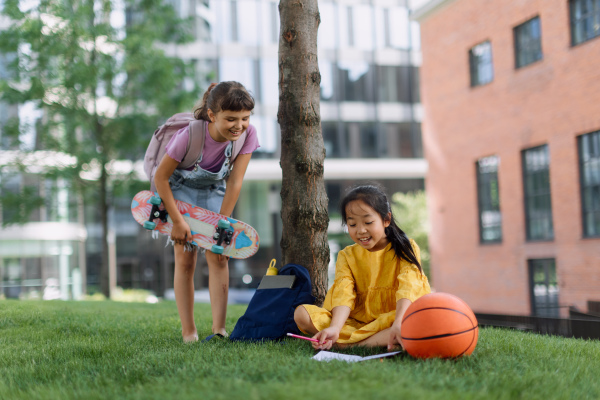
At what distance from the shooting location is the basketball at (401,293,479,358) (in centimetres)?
347

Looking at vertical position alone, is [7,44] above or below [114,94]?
above

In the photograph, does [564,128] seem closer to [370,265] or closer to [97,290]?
[370,265]

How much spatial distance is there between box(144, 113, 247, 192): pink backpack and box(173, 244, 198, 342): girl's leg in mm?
593

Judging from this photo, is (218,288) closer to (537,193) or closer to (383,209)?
(383,209)

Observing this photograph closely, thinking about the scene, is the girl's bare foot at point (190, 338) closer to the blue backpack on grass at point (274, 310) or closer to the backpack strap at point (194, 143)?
the blue backpack on grass at point (274, 310)

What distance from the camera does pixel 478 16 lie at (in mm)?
18828

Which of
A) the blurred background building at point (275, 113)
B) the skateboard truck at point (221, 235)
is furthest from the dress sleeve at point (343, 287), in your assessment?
the blurred background building at point (275, 113)

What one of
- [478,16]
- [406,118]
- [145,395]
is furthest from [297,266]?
[406,118]

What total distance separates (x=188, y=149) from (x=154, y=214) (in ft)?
2.03

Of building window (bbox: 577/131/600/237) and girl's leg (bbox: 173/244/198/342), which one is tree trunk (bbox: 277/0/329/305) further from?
building window (bbox: 577/131/600/237)

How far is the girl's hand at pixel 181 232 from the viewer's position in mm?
4355

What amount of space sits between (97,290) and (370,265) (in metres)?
28.3

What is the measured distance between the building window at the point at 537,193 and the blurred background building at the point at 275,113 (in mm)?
15089

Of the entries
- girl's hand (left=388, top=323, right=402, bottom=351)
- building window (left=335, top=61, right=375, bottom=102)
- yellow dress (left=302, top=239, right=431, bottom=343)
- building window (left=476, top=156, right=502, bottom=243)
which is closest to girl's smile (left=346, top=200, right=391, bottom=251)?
yellow dress (left=302, top=239, right=431, bottom=343)
